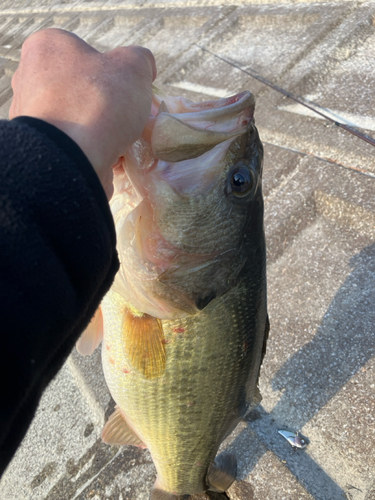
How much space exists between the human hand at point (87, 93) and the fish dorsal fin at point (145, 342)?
0.60 meters

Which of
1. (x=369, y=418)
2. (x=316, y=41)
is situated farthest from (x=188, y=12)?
(x=369, y=418)

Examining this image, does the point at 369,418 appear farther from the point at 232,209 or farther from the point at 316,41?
the point at 316,41

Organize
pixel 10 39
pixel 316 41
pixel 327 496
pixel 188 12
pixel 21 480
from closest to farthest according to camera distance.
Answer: pixel 327 496, pixel 21 480, pixel 316 41, pixel 188 12, pixel 10 39

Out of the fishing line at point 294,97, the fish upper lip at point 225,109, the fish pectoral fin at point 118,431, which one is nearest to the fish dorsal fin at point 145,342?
the fish pectoral fin at point 118,431

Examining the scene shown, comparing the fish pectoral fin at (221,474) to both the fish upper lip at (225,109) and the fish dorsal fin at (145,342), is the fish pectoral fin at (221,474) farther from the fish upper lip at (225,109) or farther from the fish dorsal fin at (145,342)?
the fish upper lip at (225,109)

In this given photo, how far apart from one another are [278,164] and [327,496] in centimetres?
219

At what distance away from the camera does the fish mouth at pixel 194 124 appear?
51.1 inches

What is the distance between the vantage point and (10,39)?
9039mm

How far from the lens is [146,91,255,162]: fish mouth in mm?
1297

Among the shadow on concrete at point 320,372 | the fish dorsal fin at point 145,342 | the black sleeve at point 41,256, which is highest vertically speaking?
the black sleeve at point 41,256

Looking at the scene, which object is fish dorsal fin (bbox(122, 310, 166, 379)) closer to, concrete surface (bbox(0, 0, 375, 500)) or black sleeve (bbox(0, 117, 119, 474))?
black sleeve (bbox(0, 117, 119, 474))

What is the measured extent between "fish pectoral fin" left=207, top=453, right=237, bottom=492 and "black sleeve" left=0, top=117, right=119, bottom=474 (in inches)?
52.6

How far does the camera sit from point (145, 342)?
63.1 inches

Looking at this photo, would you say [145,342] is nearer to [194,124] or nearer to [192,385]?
[192,385]
